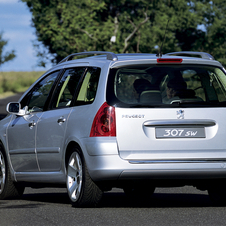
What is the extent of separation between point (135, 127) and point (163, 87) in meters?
0.65

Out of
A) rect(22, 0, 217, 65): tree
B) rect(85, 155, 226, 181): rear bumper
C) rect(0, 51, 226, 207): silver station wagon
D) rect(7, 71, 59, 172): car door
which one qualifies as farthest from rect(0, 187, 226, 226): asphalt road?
rect(22, 0, 217, 65): tree

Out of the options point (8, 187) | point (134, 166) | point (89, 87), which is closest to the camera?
point (134, 166)

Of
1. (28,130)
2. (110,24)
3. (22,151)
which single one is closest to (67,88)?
(28,130)

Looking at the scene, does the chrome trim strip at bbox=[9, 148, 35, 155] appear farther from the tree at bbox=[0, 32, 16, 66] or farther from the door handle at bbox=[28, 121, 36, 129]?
the tree at bbox=[0, 32, 16, 66]

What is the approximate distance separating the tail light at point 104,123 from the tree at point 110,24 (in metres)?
28.4

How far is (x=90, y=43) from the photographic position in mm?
35750

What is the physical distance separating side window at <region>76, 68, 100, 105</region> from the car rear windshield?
0.28m

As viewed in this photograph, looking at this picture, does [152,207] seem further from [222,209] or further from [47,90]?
[47,90]

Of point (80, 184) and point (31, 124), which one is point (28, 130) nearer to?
point (31, 124)

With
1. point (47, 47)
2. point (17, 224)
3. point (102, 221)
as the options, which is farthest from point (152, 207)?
point (47, 47)

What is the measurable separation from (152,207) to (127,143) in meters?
1.14

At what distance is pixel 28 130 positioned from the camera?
7.69 metres

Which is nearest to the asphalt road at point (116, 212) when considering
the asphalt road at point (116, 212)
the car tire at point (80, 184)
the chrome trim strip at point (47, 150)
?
the asphalt road at point (116, 212)

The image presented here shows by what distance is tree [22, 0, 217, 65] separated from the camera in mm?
36031
